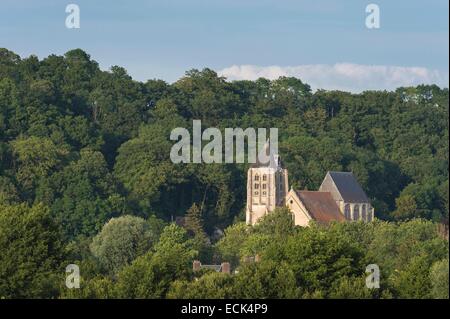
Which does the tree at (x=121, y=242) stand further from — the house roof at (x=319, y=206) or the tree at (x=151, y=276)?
the house roof at (x=319, y=206)

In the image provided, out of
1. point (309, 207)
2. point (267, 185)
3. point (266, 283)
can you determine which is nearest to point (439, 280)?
point (266, 283)

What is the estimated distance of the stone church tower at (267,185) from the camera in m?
157

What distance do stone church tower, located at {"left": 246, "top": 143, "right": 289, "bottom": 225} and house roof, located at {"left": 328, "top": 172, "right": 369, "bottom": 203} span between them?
3.61 metres

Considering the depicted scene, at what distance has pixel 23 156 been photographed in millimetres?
147000

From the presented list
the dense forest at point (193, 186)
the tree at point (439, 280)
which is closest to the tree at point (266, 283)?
the dense forest at point (193, 186)

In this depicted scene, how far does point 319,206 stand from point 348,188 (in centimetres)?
550

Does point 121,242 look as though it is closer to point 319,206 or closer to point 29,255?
point 29,255

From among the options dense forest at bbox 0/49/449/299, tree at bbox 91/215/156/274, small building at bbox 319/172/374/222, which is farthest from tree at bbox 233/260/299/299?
small building at bbox 319/172/374/222

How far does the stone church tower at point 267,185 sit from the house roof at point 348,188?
3.61 meters

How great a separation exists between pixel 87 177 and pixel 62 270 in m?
60.4

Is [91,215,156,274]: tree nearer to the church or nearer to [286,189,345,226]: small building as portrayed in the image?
[286,189,345,226]: small building

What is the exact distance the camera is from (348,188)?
160250 mm

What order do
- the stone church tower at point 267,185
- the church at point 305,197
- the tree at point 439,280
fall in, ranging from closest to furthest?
the tree at point 439,280 < the church at point 305,197 < the stone church tower at point 267,185

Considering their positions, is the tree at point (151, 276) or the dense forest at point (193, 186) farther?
the dense forest at point (193, 186)
